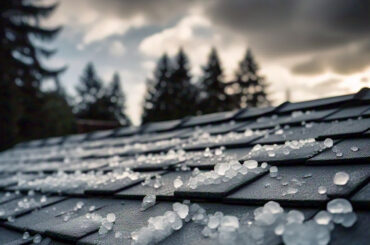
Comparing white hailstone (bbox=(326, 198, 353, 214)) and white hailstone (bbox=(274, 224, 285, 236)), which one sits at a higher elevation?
white hailstone (bbox=(326, 198, 353, 214))

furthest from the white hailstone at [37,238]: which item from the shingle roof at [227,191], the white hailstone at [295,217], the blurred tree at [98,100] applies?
the blurred tree at [98,100]

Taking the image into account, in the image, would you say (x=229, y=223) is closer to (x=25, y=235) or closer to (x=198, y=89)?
(x=25, y=235)

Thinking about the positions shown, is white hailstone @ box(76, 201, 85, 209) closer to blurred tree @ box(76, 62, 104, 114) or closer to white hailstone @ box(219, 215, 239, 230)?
white hailstone @ box(219, 215, 239, 230)

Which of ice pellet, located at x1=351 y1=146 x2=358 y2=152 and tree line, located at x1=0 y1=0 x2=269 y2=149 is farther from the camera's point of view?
tree line, located at x1=0 y1=0 x2=269 y2=149

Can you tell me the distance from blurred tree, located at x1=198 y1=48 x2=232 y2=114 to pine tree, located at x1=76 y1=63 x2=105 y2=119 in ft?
56.1

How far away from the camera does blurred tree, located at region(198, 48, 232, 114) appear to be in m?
31.0

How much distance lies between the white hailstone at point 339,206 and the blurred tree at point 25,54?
16.7 metres

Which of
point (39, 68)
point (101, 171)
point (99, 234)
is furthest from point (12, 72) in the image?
point (99, 234)

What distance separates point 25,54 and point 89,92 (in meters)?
25.8

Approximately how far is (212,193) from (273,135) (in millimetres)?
941

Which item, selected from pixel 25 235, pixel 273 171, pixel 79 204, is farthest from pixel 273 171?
pixel 25 235

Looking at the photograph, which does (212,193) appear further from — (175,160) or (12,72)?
(12,72)

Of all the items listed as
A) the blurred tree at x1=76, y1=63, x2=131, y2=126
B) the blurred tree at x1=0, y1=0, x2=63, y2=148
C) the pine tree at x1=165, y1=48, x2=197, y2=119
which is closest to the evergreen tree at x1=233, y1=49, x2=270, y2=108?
the pine tree at x1=165, y1=48, x2=197, y2=119

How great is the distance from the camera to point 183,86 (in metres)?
32.9
